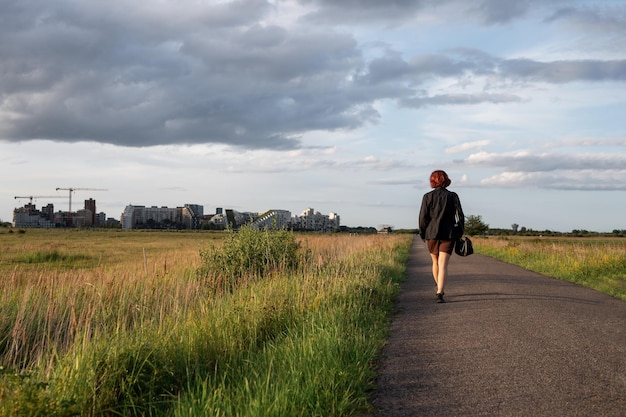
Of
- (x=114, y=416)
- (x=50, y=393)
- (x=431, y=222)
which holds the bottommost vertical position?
(x=114, y=416)

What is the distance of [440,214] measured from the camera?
449 inches

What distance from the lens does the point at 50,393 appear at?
4.84m

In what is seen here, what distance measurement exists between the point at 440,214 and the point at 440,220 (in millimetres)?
126

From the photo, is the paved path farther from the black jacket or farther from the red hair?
the red hair

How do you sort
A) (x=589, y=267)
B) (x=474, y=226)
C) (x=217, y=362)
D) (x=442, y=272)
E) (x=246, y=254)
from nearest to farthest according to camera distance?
(x=217, y=362) → (x=442, y=272) → (x=246, y=254) → (x=589, y=267) → (x=474, y=226)

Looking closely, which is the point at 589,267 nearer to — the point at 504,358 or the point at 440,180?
the point at 440,180


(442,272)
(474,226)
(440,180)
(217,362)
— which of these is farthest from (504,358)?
(474,226)

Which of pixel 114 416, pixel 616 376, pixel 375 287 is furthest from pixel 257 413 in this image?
pixel 375 287

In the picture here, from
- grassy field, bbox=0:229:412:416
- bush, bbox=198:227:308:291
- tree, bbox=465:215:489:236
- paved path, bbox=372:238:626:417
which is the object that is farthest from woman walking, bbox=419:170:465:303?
tree, bbox=465:215:489:236

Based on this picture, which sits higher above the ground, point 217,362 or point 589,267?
point 589,267

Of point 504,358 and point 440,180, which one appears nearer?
point 504,358

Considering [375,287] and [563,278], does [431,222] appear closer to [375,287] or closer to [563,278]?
[375,287]

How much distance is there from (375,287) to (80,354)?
7118mm

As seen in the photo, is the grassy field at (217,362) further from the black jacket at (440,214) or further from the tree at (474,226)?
the tree at (474,226)
